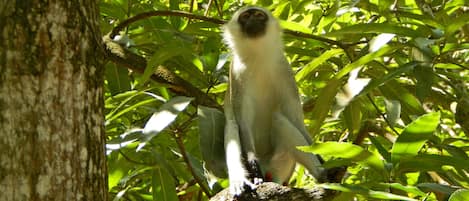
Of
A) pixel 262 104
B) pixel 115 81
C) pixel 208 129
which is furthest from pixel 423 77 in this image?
pixel 262 104

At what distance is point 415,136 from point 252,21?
2.25 metres

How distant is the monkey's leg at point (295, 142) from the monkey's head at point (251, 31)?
48 centimetres

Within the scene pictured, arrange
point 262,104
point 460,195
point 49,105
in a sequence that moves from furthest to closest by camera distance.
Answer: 1. point 262,104
2. point 49,105
3. point 460,195

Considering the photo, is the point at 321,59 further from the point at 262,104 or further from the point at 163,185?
the point at 262,104

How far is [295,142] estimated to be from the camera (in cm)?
361

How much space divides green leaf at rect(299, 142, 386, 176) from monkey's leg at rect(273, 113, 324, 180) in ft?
4.44

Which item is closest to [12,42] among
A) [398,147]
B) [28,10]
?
[28,10]

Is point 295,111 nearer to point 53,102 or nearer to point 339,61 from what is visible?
point 339,61

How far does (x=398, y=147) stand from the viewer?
1.98m

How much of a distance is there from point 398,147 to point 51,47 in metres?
0.99

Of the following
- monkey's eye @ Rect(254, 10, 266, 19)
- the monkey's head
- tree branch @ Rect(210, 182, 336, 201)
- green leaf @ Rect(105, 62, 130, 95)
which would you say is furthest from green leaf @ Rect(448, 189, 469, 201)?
monkey's eye @ Rect(254, 10, 266, 19)

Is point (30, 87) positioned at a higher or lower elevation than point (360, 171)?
higher

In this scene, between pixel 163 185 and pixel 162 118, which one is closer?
pixel 162 118

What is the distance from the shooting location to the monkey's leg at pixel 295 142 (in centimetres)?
345
